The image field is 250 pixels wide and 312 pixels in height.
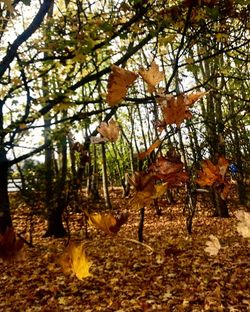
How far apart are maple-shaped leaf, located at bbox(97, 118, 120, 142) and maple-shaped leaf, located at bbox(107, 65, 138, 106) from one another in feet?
0.44

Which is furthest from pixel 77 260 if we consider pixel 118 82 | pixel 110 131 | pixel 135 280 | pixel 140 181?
pixel 135 280

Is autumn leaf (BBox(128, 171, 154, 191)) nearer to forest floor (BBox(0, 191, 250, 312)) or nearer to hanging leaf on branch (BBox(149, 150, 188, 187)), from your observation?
hanging leaf on branch (BBox(149, 150, 188, 187))

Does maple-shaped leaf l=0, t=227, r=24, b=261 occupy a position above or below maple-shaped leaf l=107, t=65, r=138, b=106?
below

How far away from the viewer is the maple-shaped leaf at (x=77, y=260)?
104 cm

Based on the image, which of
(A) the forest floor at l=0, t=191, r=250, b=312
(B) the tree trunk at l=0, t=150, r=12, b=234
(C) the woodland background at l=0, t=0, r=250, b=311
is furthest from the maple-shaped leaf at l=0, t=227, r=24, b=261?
(B) the tree trunk at l=0, t=150, r=12, b=234

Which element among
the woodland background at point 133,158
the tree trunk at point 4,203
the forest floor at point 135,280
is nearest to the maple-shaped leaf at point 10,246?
the woodland background at point 133,158

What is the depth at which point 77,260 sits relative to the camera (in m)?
1.06

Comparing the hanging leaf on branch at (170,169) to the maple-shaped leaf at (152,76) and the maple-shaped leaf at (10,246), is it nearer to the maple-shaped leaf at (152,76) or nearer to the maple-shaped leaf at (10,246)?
the maple-shaped leaf at (152,76)

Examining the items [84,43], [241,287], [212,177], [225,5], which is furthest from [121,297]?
[212,177]

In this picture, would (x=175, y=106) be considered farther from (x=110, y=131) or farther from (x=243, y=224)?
(x=243, y=224)

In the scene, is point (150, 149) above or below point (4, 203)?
above

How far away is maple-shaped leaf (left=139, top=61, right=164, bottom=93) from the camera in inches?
40.0

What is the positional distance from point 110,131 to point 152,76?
0.71 feet

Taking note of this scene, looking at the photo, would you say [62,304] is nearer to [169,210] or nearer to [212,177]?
[212,177]
